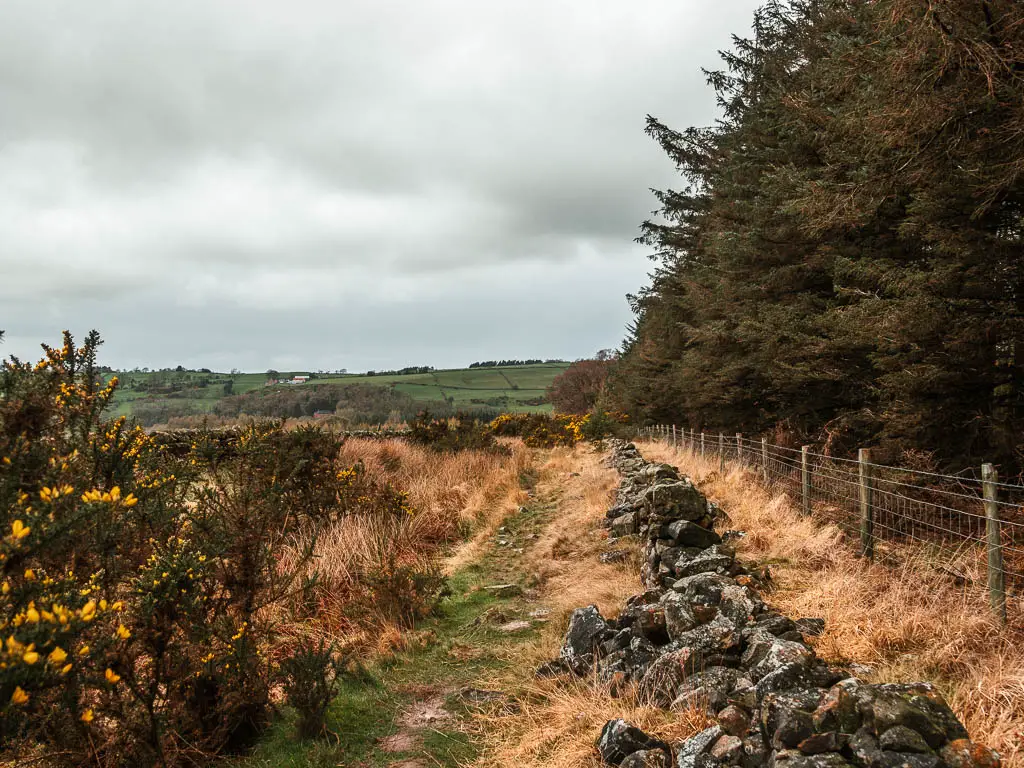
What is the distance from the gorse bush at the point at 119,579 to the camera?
2236 mm

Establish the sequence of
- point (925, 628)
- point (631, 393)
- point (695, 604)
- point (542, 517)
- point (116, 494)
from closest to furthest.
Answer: point (116, 494) < point (925, 628) < point (695, 604) < point (542, 517) < point (631, 393)

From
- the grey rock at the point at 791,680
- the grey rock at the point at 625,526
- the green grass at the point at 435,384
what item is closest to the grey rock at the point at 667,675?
the grey rock at the point at 791,680

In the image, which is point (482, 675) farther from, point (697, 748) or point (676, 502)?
point (676, 502)

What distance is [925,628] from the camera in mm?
3594

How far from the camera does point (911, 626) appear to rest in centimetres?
360

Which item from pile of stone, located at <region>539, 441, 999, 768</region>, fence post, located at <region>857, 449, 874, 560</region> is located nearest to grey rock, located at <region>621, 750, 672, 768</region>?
pile of stone, located at <region>539, 441, 999, 768</region>

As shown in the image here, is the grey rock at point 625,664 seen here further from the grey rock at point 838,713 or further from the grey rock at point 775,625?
the grey rock at point 838,713

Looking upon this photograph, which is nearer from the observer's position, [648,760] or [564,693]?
[648,760]

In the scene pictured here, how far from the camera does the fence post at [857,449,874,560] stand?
586 centimetres

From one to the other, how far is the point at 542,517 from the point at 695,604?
638 cm

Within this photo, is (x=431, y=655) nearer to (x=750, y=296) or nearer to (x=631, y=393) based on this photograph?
(x=750, y=296)

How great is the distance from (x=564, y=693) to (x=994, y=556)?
321 centimetres

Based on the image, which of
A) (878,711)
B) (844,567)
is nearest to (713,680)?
(878,711)

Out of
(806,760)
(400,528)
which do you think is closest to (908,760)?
(806,760)
